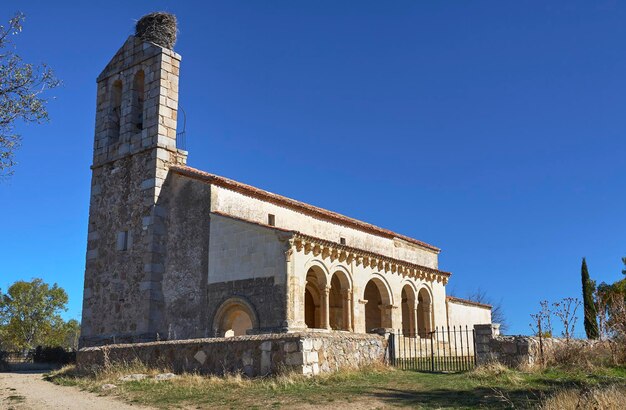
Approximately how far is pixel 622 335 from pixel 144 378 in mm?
12193

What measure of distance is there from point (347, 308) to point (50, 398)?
12775 mm

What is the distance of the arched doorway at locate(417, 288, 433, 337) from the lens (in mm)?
29641

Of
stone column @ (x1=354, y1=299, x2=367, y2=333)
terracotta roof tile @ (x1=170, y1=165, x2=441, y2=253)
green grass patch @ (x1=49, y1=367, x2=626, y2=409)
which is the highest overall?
terracotta roof tile @ (x1=170, y1=165, x2=441, y2=253)

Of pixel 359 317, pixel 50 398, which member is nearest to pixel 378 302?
pixel 359 317

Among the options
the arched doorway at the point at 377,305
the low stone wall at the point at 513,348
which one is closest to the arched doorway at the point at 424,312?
the arched doorway at the point at 377,305

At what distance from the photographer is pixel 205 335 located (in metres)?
21.8

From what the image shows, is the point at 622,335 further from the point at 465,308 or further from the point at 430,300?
the point at 465,308

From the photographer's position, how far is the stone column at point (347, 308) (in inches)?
944

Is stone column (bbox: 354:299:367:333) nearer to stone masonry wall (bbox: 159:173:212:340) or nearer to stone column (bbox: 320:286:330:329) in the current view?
stone column (bbox: 320:286:330:329)

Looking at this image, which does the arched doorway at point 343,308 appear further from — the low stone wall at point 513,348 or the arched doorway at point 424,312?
the low stone wall at point 513,348

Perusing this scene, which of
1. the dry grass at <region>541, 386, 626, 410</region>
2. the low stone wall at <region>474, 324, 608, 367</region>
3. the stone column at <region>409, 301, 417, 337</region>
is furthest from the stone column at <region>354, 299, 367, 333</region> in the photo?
the dry grass at <region>541, 386, 626, 410</region>

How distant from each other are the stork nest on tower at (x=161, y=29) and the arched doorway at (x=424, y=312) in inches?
640

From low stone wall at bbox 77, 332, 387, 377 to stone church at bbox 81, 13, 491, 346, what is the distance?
5.22 m

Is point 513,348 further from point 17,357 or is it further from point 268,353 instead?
point 17,357
